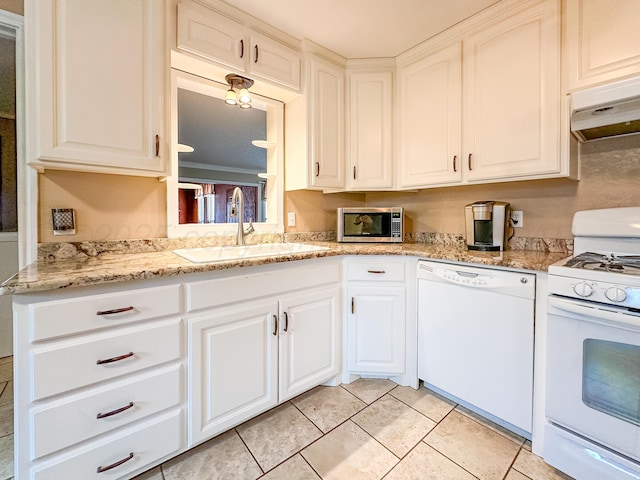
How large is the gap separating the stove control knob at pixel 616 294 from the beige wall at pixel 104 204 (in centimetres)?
209

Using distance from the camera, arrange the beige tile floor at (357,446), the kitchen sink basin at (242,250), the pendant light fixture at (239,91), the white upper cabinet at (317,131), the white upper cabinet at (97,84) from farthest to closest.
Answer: the white upper cabinet at (317,131), the pendant light fixture at (239,91), the kitchen sink basin at (242,250), the beige tile floor at (357,446), the white upper cabinet at (97,84)

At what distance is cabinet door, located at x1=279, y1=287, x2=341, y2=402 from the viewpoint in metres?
1.60

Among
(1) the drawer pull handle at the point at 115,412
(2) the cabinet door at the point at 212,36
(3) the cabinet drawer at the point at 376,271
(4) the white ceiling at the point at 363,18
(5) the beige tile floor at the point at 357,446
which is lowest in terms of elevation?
(5) the beige tile floor at the point at 357,446

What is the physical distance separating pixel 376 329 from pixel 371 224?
78 cm

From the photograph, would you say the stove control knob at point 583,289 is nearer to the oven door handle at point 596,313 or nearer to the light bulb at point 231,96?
the oven door handle at point 596,313

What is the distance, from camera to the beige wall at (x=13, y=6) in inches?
56.8

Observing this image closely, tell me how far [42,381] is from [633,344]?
202 cm

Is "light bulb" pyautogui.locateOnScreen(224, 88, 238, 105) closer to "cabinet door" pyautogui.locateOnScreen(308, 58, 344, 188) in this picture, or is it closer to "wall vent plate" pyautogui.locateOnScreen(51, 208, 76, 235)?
"cabinet door" pyautogui.locateOnScreen(308, 58, 344, 188)

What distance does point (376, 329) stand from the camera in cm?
190

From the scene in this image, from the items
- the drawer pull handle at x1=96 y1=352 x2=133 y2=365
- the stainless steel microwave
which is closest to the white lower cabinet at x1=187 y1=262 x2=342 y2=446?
the drawer pull handle at x1=96 y1=352 x2=133 y2=365

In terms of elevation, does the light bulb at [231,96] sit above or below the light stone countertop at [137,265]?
above

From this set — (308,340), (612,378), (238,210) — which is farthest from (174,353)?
(612,378)

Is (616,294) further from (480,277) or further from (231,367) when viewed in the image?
(231,367)

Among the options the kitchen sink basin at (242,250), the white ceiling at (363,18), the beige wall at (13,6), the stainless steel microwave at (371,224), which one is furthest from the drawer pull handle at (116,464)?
the white ceiling at (363,18)
